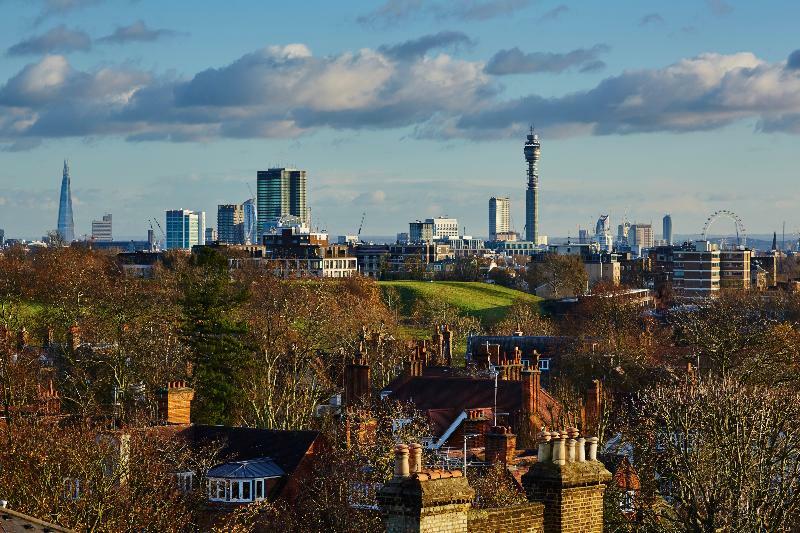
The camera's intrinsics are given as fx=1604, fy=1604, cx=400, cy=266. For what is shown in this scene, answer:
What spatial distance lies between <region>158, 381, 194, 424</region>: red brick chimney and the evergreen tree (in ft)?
51.3

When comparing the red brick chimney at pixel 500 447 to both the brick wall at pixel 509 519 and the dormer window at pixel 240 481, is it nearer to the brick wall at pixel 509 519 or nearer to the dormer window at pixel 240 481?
the dormer window at pixel 240 481

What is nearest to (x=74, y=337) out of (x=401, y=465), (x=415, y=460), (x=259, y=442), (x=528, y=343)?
(x=259, y=442)

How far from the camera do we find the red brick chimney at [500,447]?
1924 inches

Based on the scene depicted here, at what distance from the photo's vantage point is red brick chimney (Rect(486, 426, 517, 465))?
160 ft

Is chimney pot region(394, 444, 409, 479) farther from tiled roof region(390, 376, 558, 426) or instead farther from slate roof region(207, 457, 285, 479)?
tiled roof region(390, 376, 558, 426)

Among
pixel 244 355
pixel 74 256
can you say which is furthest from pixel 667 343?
pixel 74 256

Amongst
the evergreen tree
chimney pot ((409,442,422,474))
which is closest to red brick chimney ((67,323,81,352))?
the evergreen tree

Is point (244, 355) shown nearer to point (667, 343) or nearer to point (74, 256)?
point (667, 343)

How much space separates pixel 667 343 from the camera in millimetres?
110312

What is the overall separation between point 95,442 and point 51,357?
1693 inches

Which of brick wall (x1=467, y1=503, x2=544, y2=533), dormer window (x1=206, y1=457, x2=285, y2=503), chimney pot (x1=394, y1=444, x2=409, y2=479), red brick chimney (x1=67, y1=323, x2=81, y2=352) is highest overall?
chimney pot (x1=394, y1=444, x2=409, y2=479)

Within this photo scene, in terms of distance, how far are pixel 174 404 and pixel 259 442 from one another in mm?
4729

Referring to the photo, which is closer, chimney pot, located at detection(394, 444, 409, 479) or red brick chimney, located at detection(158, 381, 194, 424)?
chimney pot, located at detection(394, 444, 409, 479)

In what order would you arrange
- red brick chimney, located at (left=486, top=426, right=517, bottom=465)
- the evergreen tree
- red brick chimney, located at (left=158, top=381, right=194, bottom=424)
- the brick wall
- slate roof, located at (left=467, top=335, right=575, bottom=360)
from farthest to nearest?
slate roof, located at (left=467, top=335, right=575, bottom=360) < the evergreen tree < red brick chimney, located at (left=158, top=381, right=194, bottom=424) < red brick chimney, located at (left=486, top=426, right=517, bottom=465) < the brick wall
